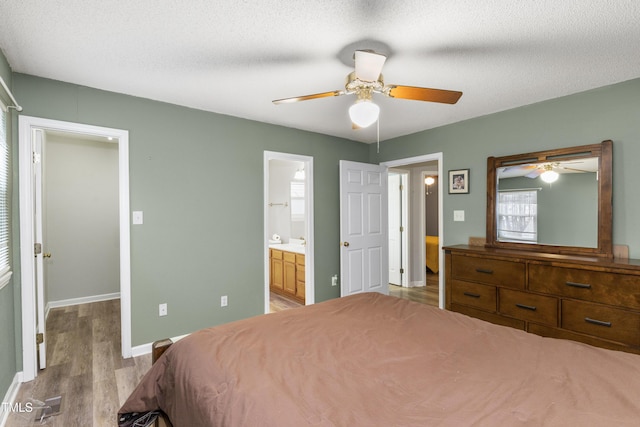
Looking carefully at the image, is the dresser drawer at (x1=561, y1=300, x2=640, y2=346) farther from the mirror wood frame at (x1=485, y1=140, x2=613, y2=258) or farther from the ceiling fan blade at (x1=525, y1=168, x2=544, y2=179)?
the ceiling fan blade at (x1=525, y1=168, x2=544, y2=179)

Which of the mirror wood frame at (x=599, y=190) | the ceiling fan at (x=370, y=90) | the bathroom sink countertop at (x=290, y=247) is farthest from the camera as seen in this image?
the bathroom sink countertop at (x=290, y=247)

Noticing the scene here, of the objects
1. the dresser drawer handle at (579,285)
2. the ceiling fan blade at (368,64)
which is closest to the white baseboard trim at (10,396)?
the ceiling fan blade at (368,64)

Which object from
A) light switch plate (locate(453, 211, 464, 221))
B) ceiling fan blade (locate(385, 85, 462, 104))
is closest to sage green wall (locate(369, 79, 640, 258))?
light switch plate (locate(453, 211, 464, 221))

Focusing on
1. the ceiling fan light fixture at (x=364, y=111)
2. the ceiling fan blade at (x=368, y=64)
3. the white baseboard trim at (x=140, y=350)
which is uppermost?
the ceiling fan blade at (x=368, y=64)

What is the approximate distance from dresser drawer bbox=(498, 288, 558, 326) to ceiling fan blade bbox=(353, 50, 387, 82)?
2.21m

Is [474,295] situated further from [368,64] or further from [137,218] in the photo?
[137,218]

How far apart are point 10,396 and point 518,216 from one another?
14.4ft

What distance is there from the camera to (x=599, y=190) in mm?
2615

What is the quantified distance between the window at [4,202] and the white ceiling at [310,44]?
493 millimetres

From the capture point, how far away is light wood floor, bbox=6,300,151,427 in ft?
6.55

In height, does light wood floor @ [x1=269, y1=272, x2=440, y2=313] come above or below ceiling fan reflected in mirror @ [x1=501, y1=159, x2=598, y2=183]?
below

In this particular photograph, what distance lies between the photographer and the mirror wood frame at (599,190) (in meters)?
2.55

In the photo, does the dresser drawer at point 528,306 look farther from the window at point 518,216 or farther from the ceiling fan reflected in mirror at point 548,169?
the ceiling fan reflected in mirror at point 548,169

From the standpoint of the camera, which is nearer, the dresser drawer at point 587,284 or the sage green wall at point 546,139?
the dresser drawer at point 587,284
